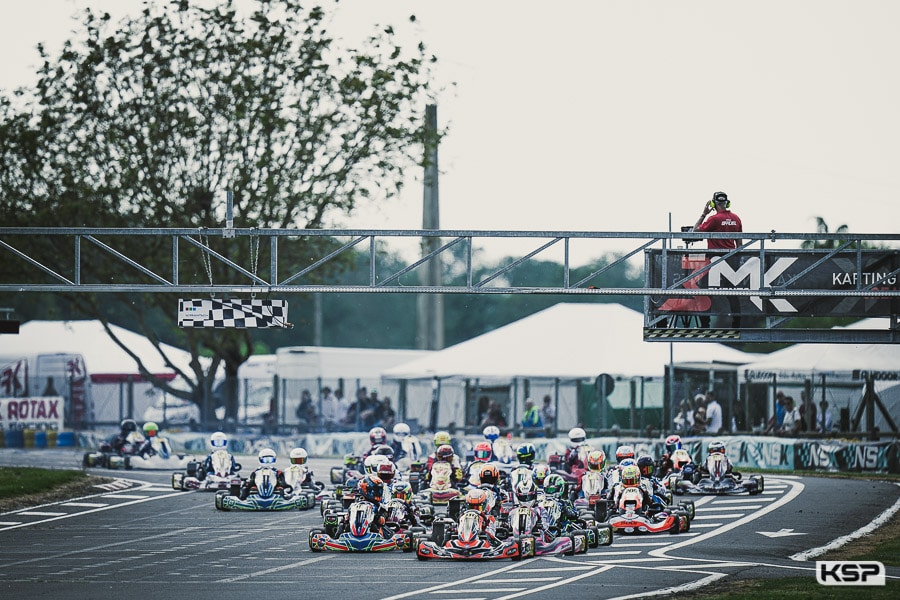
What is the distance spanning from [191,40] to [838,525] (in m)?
24.4

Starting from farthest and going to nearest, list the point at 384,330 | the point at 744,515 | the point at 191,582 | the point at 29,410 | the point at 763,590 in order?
the point at 384,330 < the point at 29,410 < the point at 744,515 < the point at 191,582 < the point at 763,590

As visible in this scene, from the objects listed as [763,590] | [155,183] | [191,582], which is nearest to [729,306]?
[763,590]

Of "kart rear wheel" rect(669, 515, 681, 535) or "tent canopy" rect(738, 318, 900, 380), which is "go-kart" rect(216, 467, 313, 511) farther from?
"tent canopy" rect(738, 318, 900, 380)

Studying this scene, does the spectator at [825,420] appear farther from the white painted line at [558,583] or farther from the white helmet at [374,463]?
the white painted line at [558,583]

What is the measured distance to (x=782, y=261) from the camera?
20656 mm

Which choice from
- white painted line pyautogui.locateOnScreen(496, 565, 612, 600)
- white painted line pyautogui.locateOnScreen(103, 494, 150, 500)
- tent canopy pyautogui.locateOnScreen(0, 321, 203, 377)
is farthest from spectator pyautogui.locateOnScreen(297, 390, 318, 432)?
white painted line pyautogui.locateOnScreen(496, 565, 612, 600)

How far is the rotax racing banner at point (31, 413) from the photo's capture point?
4556 cm

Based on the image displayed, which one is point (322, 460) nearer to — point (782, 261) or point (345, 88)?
point (345, 88)

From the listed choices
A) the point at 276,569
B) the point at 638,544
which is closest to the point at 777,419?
the point at 638,544

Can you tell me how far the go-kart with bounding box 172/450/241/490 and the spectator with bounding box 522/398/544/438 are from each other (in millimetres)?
9839

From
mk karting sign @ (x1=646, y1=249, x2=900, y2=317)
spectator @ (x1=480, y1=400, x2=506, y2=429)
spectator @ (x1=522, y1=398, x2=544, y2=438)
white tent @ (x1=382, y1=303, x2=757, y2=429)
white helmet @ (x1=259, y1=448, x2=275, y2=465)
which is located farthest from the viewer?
white tent @ (x1=382, y1=303, x2=757, y2=429)

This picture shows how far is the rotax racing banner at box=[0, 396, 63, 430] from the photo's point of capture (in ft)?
149

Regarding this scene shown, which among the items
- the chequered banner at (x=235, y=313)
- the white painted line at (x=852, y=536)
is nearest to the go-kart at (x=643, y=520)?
the white painted line at (x=852, y=536)

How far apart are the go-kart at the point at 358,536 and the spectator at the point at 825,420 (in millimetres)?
17356
